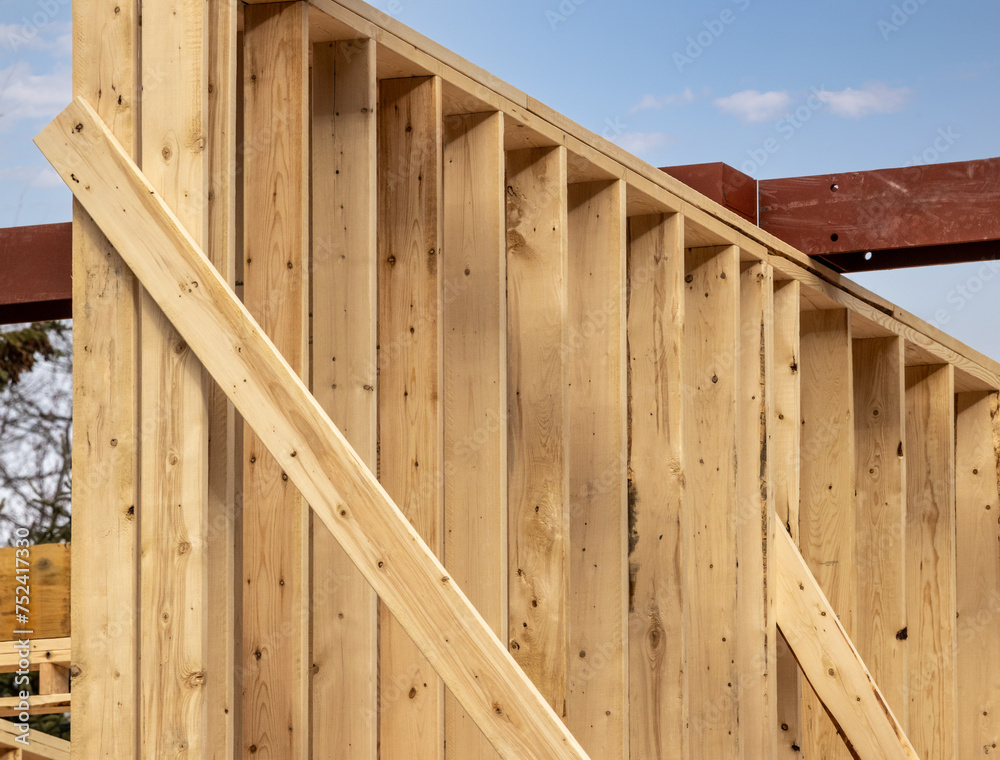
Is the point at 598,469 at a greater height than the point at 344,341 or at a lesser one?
lesser

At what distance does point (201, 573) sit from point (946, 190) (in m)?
3.52

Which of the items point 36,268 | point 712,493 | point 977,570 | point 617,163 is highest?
point 617,163

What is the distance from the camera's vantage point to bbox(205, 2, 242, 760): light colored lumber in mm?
2324

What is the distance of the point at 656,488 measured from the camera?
3934 millimetres

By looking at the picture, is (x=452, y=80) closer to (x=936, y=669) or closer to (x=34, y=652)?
(x=34, y=652)

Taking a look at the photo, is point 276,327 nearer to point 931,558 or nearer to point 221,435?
point 221,435

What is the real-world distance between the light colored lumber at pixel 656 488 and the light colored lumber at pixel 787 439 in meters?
0.84

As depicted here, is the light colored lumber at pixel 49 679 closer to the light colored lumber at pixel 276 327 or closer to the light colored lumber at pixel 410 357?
the light colored lumber at pixel 410 357

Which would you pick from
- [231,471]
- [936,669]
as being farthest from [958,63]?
[231,471]

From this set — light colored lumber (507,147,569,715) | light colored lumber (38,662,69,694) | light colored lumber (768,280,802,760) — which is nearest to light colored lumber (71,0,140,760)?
light colored lumber (507,147,569,715)

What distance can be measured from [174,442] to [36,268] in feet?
8.10

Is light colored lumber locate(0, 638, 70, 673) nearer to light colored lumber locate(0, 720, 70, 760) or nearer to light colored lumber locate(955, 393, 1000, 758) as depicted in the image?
light colored lumber locate(0, 720, 70, 760)

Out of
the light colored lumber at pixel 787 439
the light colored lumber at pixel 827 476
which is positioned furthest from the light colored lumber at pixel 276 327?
the light colored lumber at pixel 827 476


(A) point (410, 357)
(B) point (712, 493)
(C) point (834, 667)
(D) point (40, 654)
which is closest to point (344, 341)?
(A) point (410, 357)
